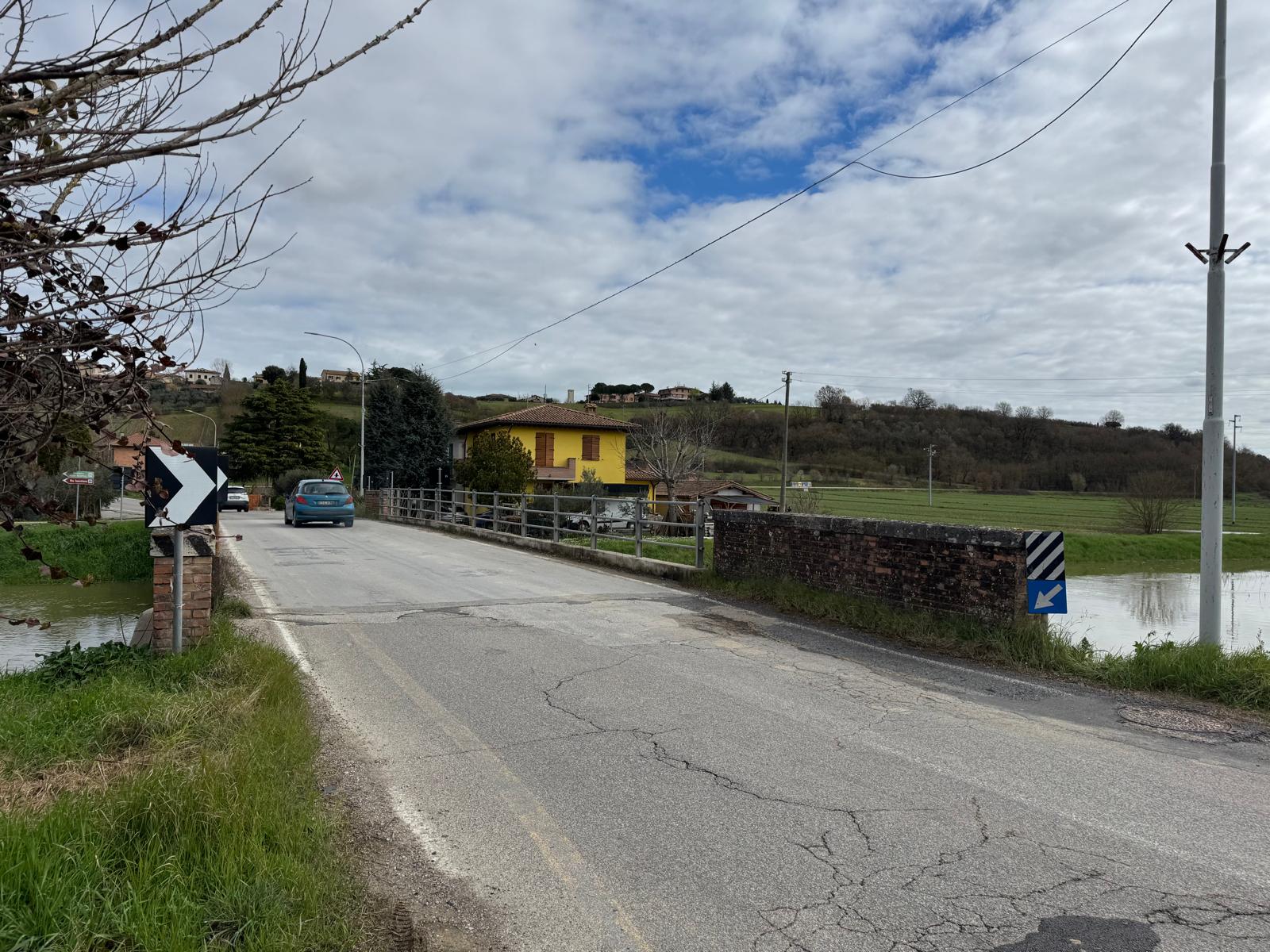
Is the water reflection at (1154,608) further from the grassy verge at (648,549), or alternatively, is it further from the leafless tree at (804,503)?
the leafless tree at (804,503)

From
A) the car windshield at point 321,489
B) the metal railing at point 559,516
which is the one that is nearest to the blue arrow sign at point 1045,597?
the metal railing at point 559,516

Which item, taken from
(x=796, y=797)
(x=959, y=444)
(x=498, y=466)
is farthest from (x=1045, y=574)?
(x=959, y=444)

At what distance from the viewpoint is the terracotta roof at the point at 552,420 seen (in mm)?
52969

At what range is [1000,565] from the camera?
8.41 metres

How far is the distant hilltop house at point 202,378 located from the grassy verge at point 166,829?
5.58ft

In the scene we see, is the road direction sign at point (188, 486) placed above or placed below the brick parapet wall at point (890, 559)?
above

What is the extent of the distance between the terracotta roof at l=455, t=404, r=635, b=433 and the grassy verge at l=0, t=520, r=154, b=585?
79.1 feet

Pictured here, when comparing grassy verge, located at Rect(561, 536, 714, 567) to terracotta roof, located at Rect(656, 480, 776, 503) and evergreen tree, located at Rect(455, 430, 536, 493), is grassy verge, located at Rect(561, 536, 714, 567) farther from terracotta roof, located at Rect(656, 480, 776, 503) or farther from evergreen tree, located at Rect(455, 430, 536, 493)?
terracotta roof, located at Rect(656, 480, 776, 503)

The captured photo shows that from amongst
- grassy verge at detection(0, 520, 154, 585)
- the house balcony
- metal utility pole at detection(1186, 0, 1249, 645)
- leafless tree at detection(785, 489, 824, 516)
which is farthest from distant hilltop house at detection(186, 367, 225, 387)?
the house balcony

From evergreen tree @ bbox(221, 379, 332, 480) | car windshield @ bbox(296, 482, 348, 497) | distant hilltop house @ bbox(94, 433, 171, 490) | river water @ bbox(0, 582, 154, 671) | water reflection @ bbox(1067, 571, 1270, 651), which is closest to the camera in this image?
distant hilltop house @ bbox(94, 433, 171, 490)

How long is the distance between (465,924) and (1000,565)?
6.66 m

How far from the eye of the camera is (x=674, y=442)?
182ft

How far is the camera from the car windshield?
2881cm

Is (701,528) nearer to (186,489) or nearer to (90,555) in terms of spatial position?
(186,489)
